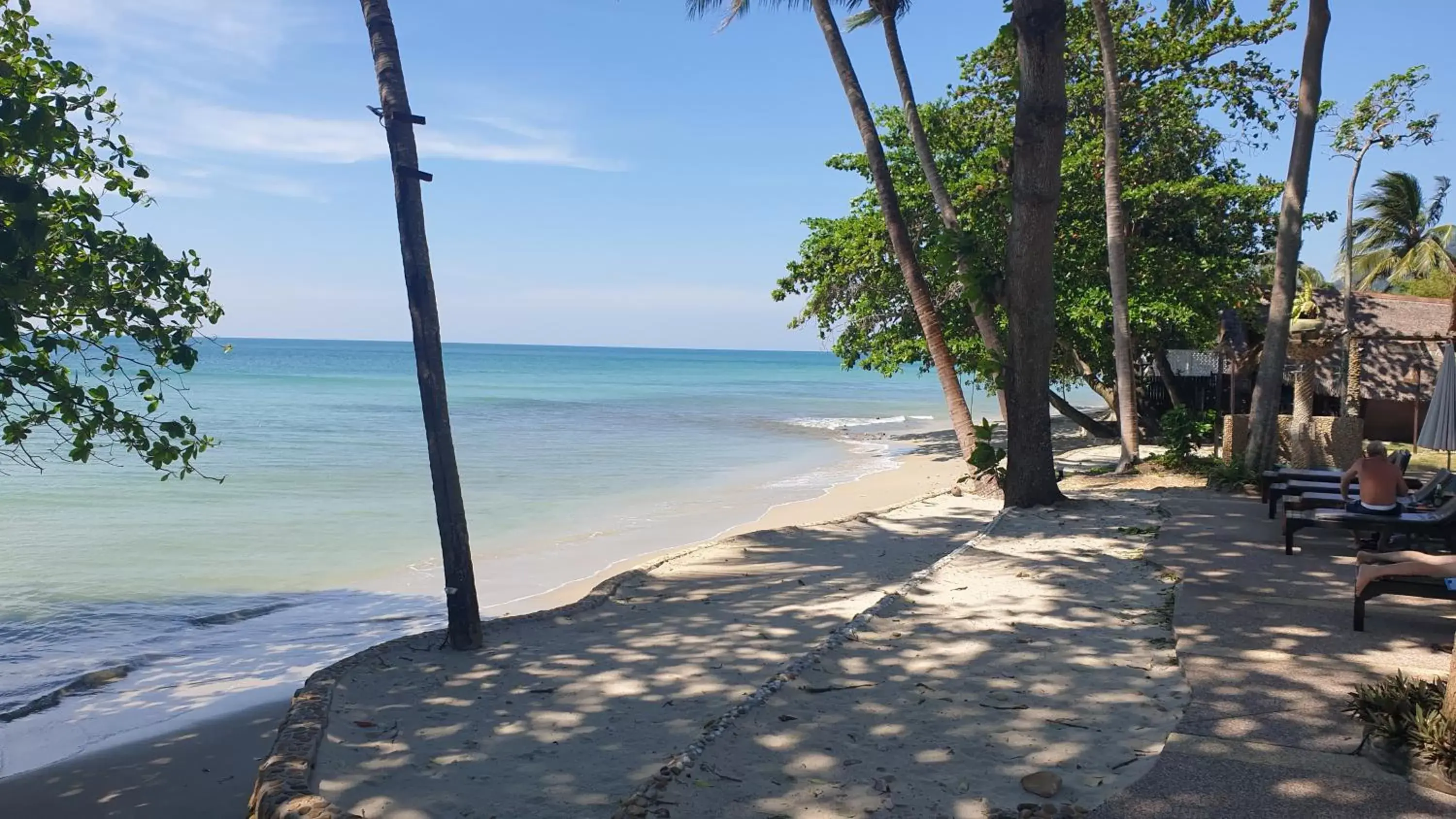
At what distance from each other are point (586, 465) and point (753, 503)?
5.62m

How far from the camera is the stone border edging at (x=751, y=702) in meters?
3.48

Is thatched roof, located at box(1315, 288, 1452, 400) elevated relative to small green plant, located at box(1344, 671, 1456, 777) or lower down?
elevated

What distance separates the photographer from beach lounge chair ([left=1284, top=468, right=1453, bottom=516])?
800 cm

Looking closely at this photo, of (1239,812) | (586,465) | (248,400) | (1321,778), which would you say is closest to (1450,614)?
(1321,778)

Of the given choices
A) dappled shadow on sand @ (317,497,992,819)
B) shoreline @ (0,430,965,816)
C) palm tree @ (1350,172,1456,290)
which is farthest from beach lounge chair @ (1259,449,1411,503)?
palm tree @ (1350,172,1456,290)

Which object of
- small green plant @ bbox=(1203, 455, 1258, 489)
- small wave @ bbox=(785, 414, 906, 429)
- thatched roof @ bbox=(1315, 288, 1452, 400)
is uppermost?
thatched roof @ bbox=(1315, 288, 1452, 400)

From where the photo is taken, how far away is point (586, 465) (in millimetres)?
19500

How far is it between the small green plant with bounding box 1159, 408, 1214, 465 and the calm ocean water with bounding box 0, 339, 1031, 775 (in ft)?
18.2

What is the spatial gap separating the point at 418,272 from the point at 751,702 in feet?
10.4

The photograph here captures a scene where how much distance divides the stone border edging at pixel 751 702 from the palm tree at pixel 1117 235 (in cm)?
732

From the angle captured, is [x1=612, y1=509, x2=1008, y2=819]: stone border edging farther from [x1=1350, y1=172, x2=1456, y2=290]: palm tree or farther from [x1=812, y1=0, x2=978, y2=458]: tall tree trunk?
[x1=1350, y1=172, x2=1456, y2=290]: palm tree

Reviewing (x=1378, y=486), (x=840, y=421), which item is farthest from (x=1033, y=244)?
(x=840, y=421)

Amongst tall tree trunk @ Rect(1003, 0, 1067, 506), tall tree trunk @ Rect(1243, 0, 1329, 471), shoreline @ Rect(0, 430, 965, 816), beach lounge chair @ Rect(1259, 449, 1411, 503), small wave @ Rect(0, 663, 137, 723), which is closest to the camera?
shoreline @ Rect(0, 430, 965, 816)

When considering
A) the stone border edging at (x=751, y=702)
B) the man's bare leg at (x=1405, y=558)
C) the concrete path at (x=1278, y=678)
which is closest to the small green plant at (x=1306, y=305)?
the concrete path at (x=1278, y=678)
